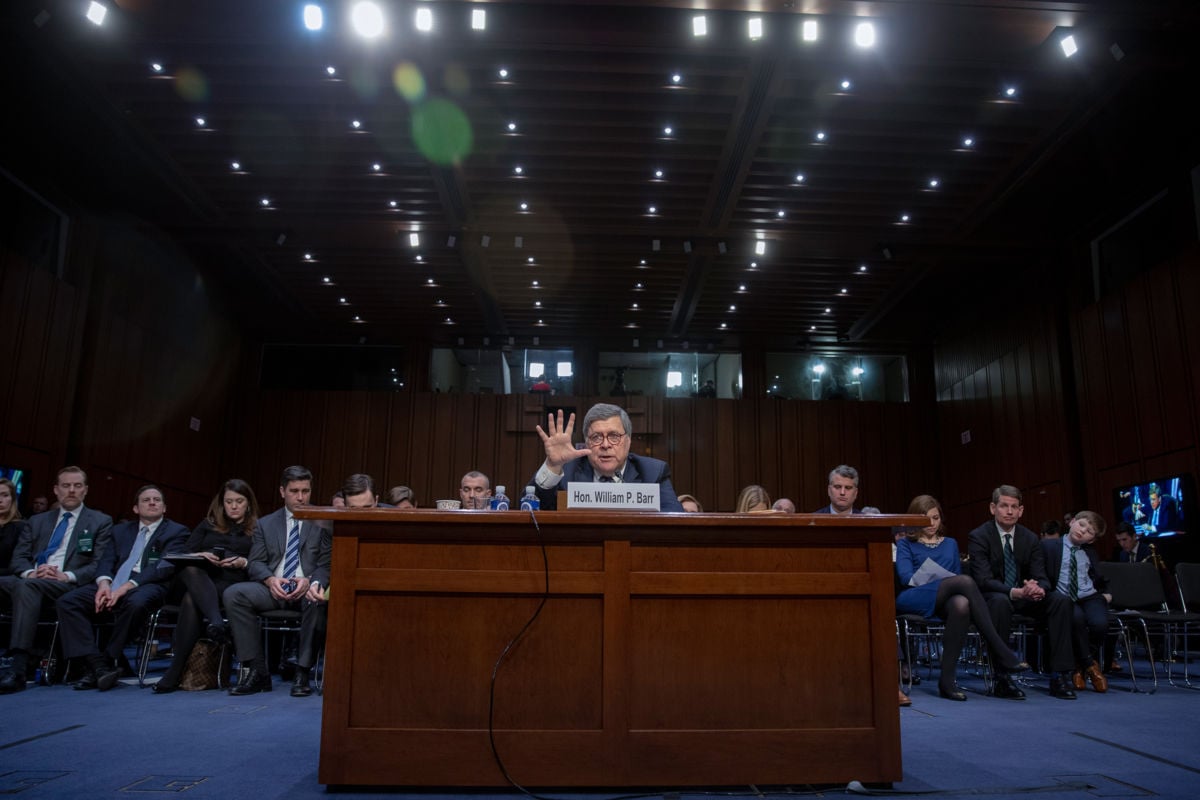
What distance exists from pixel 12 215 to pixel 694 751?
31.7 ft

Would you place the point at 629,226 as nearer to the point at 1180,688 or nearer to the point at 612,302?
the point at 612,302

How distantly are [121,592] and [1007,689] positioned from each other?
5279 millimetres

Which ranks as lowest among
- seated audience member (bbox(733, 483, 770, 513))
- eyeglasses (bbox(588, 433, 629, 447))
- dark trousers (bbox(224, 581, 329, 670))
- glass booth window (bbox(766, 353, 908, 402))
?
dark trousers (bbox(224, 581, 329, 670))

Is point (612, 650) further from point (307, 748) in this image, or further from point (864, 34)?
point (864, 34)

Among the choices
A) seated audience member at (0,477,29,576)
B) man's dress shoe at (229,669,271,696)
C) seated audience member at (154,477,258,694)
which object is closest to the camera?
man's dress shoe at (229,669,271,696)

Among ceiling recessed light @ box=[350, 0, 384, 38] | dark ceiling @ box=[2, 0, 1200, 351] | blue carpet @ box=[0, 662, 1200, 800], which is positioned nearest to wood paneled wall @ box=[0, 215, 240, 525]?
dark ceiling @ box=[2, 0, 1200, 351]

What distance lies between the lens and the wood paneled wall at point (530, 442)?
13742 mm

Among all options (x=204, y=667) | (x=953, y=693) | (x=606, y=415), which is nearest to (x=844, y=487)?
(x=953, y=693)

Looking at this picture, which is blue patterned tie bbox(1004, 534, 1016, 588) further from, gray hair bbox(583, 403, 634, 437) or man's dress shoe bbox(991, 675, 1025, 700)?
gray hair bbox(583, 403, 634, 437)

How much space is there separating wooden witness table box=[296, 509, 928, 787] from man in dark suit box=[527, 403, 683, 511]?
651mm

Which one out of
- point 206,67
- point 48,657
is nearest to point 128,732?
point 48,657

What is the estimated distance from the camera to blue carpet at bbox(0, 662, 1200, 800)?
8.01ft

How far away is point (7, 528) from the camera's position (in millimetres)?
5398

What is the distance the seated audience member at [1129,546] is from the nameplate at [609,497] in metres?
7.85
